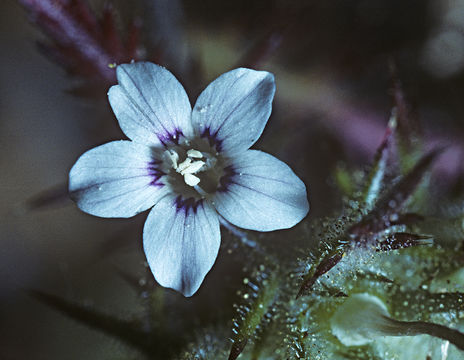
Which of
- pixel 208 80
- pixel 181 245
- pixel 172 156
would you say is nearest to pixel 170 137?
pixel 172 156

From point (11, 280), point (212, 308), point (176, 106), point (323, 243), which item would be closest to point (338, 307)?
point (323, 243)

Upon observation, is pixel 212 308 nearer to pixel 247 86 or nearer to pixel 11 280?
pixel 247 86

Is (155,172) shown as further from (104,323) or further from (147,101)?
(104,323)

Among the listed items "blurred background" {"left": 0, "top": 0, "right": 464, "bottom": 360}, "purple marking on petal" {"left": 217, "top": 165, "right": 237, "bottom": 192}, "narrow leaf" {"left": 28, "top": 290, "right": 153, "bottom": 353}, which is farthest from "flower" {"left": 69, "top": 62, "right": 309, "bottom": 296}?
"blurred background" {"left": 0, "top": 0, "right": 464, "bottom": 360}

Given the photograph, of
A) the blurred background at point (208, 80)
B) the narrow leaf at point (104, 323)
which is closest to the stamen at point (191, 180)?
the narrow leaf at point (104, 323)

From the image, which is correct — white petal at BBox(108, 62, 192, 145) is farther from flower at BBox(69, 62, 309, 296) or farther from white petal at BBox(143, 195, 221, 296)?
white petal at BBox(143, 195, 221, 296)

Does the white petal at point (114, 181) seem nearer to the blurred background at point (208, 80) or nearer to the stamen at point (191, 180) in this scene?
the stamen at point (191, 180)

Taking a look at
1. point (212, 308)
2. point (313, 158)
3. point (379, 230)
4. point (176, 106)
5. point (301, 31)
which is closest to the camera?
point (379, 230)
